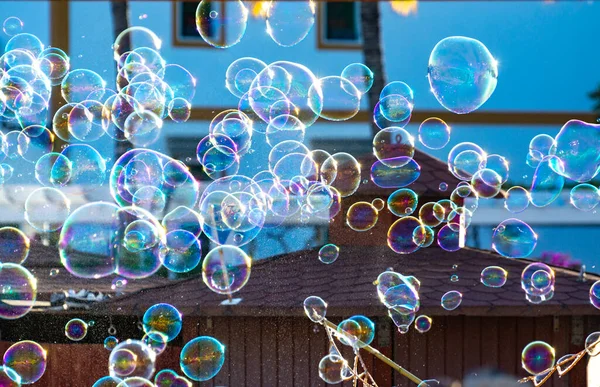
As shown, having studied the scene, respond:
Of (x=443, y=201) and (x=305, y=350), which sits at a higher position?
(x=443, y=201)

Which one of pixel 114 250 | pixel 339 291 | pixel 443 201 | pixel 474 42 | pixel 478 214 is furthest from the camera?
pixel 478 214

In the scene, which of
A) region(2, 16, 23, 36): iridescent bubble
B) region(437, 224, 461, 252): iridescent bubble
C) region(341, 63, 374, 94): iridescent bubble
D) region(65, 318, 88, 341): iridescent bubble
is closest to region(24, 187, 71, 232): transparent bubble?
region(65, 318, 88, 341): iridescent bubble

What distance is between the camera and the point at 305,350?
5.52m

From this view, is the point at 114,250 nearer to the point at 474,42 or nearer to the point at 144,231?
the point at 144,231

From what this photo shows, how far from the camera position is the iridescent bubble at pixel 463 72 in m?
4.54

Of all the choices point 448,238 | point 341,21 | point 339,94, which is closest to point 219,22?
point 339,94

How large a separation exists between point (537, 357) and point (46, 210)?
15.6 feet

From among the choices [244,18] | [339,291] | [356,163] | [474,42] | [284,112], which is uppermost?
[244,18]

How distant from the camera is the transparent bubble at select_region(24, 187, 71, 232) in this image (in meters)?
6.71

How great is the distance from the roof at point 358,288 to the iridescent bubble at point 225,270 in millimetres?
236

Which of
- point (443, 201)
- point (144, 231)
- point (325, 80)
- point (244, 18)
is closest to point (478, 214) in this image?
point (443, 201)

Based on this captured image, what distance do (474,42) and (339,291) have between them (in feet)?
6.41

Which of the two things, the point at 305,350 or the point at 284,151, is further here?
the point at 284,151

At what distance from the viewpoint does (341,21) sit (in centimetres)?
827
